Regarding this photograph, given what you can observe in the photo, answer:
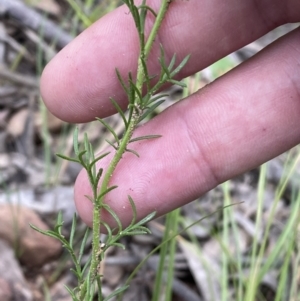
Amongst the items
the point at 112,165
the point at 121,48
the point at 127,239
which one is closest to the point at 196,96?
the point at 121,48

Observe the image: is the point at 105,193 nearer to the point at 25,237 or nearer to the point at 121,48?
the point at 121,48

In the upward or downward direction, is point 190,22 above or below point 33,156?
above

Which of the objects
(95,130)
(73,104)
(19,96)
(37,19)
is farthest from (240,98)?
(37,19)

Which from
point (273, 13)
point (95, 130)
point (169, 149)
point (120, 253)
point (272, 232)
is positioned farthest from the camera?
point (95, 130)

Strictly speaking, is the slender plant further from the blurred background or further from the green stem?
the blurred background

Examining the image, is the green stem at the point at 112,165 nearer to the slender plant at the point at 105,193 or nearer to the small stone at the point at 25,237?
the slender plant at the point at 105,193

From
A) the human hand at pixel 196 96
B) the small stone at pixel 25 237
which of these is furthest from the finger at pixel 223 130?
the small stone at pixel 25 237

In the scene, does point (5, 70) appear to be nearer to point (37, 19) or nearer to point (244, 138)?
point (37, 19)

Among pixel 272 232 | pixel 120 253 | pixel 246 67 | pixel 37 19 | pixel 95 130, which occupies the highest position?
pixel 37 19
